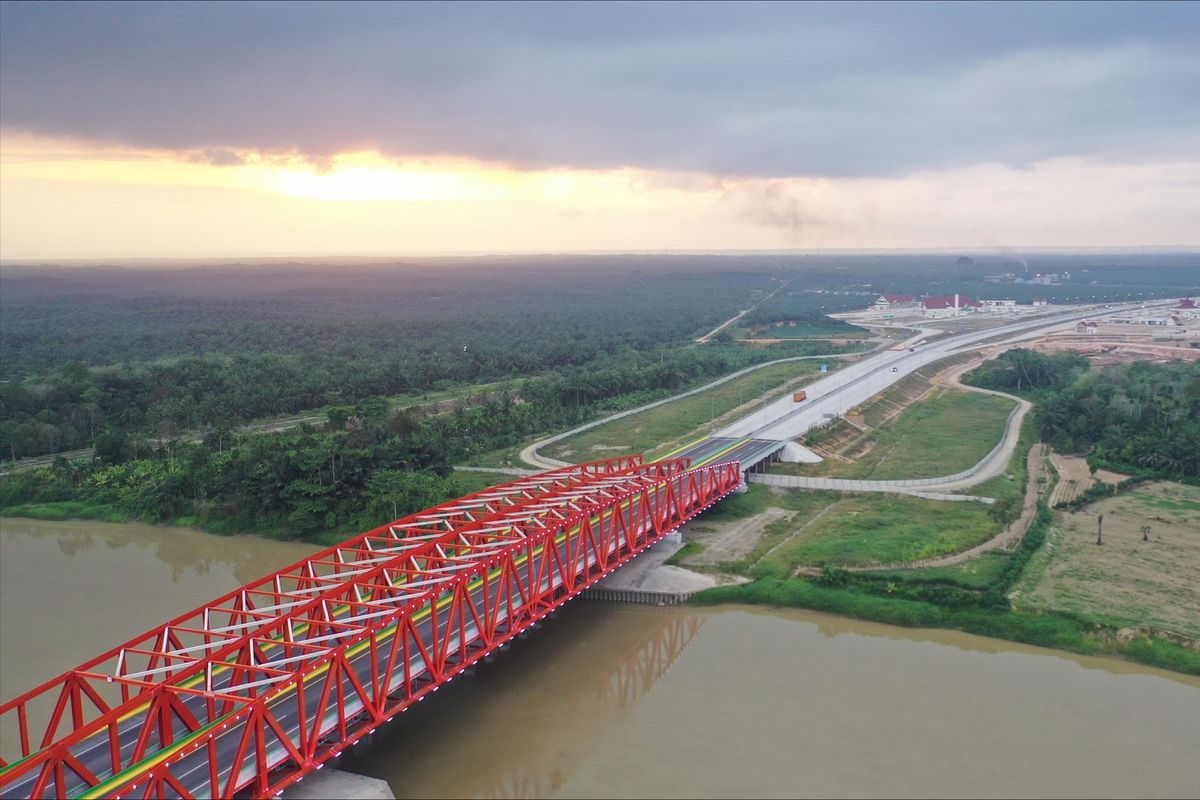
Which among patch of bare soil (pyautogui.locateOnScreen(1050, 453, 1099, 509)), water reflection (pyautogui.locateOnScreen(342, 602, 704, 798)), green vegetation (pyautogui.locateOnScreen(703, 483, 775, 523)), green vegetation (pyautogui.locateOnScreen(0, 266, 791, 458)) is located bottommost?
water reflection (pyautogui.locateOnScreen(342, 602, 704, 798))

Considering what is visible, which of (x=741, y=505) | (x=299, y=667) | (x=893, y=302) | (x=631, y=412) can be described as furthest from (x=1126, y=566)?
(x=893, y=302)

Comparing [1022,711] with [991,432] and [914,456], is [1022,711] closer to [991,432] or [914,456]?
[914,456]

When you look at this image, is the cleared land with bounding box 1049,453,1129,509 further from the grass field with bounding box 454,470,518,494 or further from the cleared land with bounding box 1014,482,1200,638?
the grass field with bounding box 454,470,518,494

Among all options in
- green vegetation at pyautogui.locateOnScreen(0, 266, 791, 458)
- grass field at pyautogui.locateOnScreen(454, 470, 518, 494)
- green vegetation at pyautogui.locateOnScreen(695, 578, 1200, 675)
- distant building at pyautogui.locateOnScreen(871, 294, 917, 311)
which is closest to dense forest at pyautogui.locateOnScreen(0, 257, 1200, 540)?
green vegetation at pyautogui.locateOnScreen(0, 266, 791, 458)

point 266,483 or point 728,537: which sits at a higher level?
point 266,483

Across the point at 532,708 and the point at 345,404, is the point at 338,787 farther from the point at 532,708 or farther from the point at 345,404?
the point at 345,404

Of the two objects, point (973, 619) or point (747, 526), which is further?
point (747, 526)

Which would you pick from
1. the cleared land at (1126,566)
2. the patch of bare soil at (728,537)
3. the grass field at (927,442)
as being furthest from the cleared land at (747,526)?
the cleared land at (1126,566)
